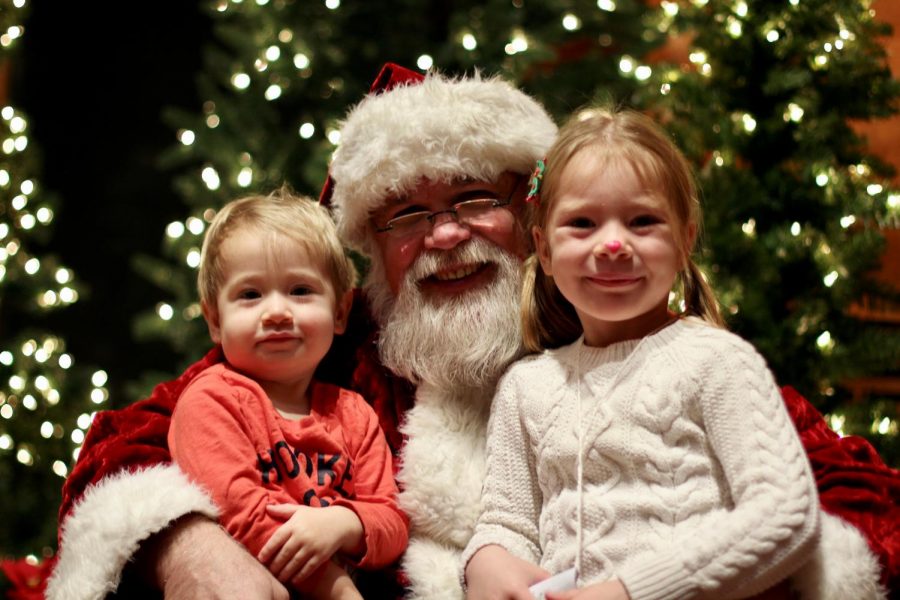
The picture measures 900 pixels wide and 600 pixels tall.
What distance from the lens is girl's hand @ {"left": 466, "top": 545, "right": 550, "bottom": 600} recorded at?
1652 mm

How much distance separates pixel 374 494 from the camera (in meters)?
1.99

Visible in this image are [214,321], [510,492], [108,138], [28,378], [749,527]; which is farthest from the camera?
[108,138]

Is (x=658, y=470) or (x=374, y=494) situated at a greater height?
(x=658, y=470)

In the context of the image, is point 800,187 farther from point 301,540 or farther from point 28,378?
point 28,378

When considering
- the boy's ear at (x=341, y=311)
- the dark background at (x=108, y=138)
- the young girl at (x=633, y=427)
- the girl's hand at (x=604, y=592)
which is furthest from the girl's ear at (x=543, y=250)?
the dark background at (x=108, y=138)

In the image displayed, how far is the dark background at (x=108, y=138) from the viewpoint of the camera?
17.7ft

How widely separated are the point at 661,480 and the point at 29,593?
2540 mm

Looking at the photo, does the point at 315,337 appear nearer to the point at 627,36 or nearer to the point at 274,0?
the point at 274,0

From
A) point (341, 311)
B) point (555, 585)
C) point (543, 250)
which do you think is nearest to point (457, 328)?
point (341, 311)

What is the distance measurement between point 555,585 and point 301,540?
51cm

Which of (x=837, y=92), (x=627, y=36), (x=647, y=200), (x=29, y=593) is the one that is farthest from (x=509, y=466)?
(x=627, y=36)

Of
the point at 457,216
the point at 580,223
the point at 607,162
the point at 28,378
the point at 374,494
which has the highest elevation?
the point at 607,162

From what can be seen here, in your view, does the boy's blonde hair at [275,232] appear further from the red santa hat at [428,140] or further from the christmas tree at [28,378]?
the christmas tree at [28,378]

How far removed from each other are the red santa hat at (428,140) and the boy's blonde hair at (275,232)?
0.22m
